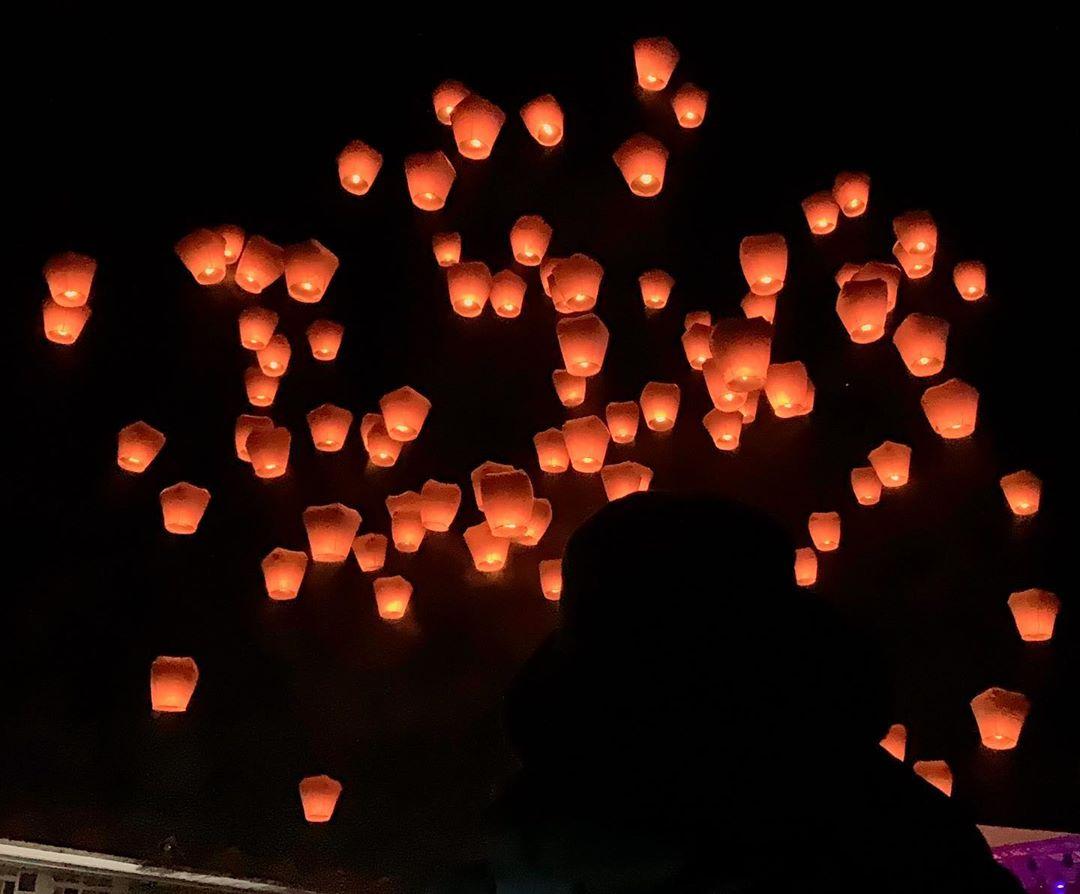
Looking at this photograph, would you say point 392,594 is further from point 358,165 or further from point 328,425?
point 358,165

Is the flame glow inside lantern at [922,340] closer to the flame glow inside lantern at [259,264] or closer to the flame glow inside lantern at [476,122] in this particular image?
the flame glow inside lantern at [476,122]

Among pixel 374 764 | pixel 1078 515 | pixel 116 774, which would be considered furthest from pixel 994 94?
pixel 116 774

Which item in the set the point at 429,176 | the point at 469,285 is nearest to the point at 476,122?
the point at 429,176

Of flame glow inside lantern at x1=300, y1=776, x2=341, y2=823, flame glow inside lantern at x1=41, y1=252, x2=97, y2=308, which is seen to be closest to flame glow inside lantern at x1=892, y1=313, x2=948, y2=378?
flame glow inside lantern at x1=300, y1=776, x2=341, y2=823

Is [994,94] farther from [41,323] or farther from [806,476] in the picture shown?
[41,323]

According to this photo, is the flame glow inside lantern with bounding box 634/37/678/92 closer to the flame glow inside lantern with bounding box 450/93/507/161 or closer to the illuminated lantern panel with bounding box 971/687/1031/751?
the flame glow inside lantern with bounding box 450/93/507/161

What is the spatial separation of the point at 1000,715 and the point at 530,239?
187cm

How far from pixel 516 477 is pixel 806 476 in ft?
3.19

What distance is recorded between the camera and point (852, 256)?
365 centimetres

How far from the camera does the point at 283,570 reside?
3000mm

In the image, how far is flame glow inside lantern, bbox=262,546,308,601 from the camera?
9.84 ft

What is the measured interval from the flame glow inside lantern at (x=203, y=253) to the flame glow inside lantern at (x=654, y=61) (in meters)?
1.48

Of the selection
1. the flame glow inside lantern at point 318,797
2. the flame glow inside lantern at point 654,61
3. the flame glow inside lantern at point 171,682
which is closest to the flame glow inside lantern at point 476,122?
the flame glow inside lantern at point 654,61

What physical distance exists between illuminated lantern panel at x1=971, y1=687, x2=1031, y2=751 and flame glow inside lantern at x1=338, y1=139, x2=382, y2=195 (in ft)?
7.65
